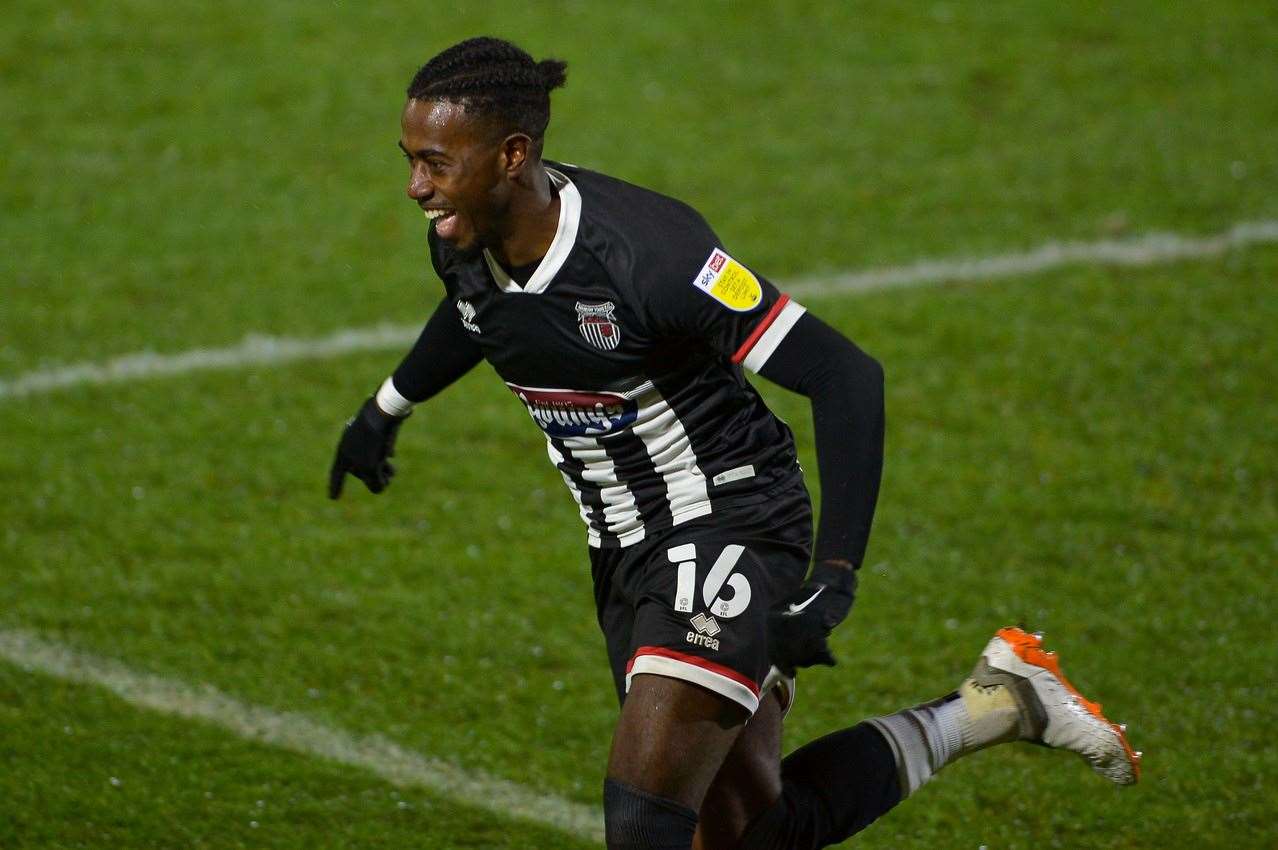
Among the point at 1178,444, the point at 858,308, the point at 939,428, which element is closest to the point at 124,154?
the point at 858,308

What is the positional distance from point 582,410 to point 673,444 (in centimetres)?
21

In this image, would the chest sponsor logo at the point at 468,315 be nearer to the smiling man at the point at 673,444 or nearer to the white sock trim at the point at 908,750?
the smiling man at the point at 673,444

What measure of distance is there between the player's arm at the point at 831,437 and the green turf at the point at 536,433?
4.80ft

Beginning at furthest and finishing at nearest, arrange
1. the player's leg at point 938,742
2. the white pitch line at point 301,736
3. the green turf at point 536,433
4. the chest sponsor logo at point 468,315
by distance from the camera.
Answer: the green turf at point 536,433, the white pitch line at point 301,736, the player's leg at point 938,742, the chest sponsor logo at point 468,315

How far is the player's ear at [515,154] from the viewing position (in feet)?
11.8

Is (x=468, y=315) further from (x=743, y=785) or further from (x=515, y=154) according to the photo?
(x=743, y=785)

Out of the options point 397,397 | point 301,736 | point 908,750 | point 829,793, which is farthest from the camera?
point 301,736

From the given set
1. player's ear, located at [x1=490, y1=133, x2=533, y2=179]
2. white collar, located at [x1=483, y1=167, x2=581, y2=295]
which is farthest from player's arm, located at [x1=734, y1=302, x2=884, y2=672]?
player's ear, located at [x1=490, y1=133, x2=533, y2=179]

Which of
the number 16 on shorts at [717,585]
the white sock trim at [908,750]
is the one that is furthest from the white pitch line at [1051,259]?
the number 16 on shorts at [717,585]

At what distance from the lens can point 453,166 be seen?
3549mm

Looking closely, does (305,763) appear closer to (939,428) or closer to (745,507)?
(745,507)

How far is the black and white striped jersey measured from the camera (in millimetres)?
3500

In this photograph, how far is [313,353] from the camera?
7469 millimetres

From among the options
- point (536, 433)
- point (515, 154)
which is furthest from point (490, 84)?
point (536, 433)
